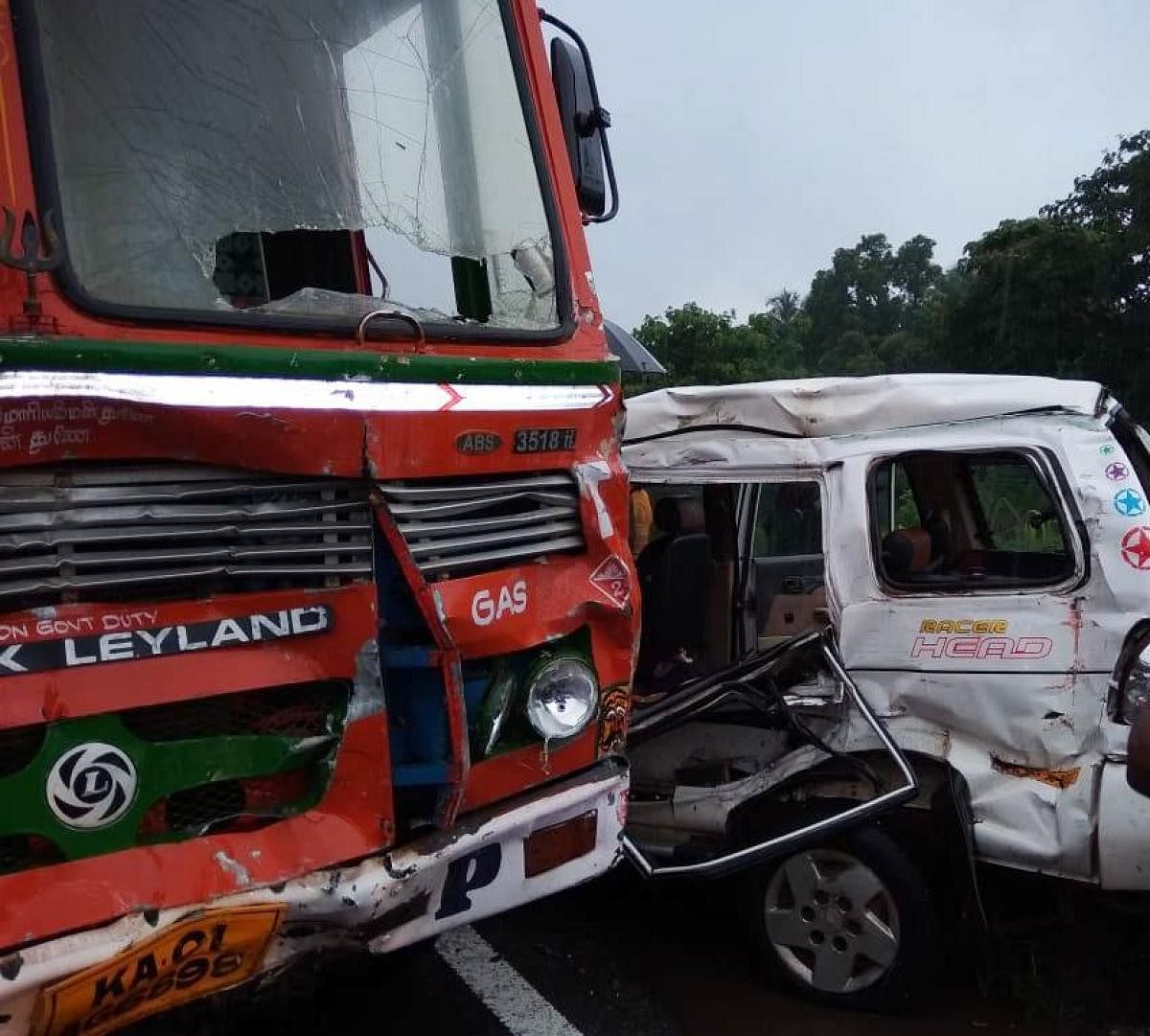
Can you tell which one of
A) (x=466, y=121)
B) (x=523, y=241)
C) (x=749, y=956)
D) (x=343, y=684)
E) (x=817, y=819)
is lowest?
(x=749, y=956)

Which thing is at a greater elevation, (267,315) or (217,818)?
(267,315)

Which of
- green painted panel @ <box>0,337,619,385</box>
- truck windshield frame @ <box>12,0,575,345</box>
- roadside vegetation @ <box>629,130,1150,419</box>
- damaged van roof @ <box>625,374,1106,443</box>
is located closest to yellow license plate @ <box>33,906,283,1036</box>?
green painted panel @ <box>0,337,619,385</box>

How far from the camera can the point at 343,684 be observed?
261 cm

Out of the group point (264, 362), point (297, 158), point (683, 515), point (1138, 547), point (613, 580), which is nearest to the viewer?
point (264, 362)

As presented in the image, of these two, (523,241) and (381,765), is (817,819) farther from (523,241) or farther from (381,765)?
(523,241)

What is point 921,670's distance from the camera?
375 centimetres

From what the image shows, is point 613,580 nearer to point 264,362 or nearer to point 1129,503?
point 264,362

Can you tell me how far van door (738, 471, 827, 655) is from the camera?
506 cm

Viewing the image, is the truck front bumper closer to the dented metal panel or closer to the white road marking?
the white road marking

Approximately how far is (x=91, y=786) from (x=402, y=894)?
0.72 m

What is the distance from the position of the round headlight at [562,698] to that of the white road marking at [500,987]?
129 centimetres

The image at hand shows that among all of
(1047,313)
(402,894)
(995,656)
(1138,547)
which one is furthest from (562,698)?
(1047,313)

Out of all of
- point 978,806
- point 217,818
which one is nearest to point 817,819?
point 978,806

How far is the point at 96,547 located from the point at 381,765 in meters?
0.80
